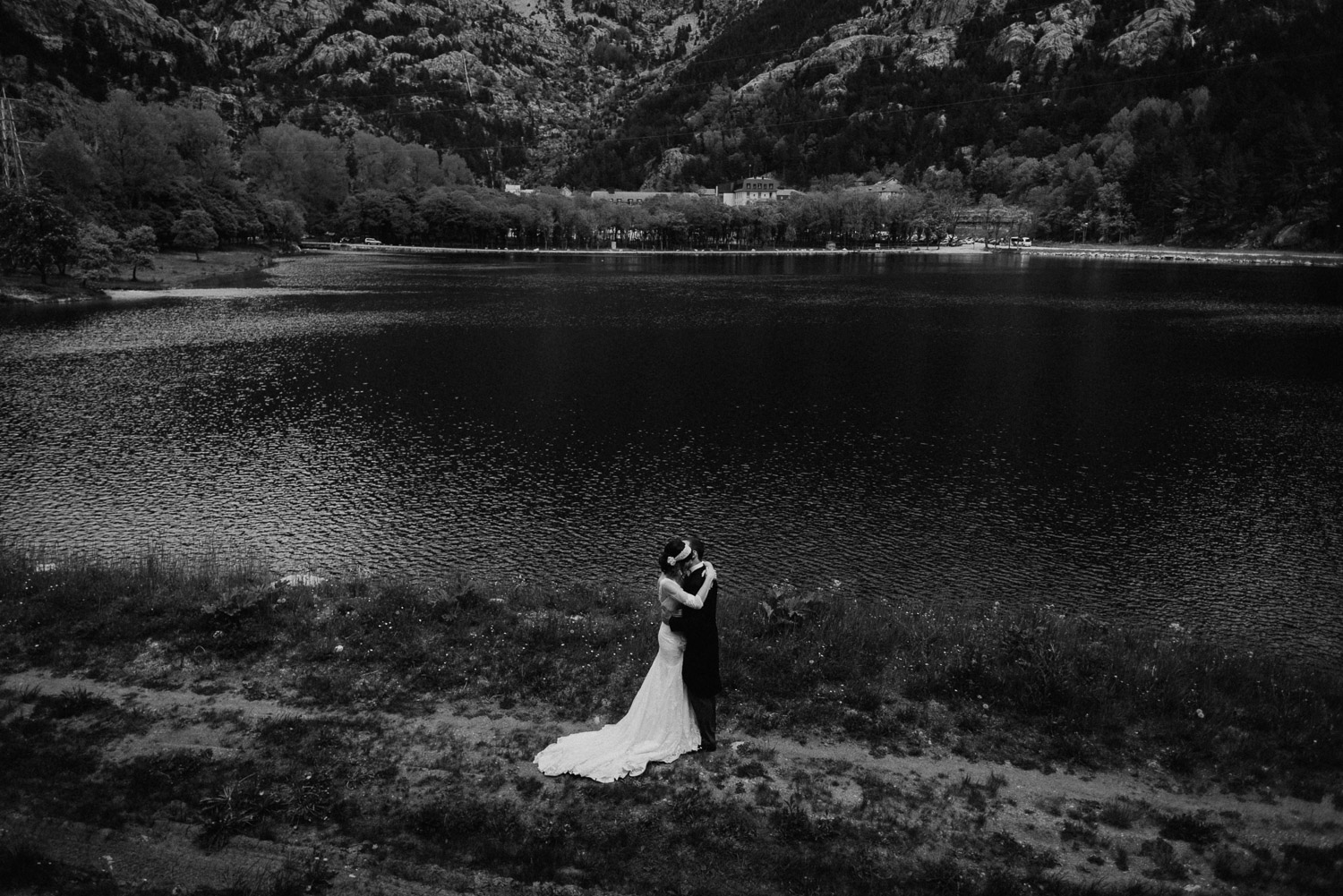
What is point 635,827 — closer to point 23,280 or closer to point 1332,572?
point 1332,572

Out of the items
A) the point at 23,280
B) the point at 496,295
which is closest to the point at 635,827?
the point at 496,295

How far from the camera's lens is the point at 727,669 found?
15438 mm

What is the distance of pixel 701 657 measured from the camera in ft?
41.4

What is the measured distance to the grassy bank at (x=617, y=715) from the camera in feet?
34.2

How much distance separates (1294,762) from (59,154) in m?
154

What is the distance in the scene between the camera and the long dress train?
40.3ft

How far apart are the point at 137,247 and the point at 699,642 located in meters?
121

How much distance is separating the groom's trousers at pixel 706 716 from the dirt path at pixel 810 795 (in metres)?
0.25

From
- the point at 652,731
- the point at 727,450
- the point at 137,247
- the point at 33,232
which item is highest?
the point at 33,232

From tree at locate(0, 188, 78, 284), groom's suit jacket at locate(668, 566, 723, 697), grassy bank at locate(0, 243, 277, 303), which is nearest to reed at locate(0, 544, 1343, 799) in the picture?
groom's suit jacket at locate(668, 566, 723, 697)

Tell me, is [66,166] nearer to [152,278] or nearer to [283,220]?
[152,278]

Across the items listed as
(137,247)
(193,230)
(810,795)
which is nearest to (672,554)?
(810,795)

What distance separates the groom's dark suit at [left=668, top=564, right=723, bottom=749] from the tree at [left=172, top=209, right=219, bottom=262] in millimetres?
142868

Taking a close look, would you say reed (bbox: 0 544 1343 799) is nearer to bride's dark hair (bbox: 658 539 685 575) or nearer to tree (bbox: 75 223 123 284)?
bride's dark hair (bbox: 658 539 685 575)
